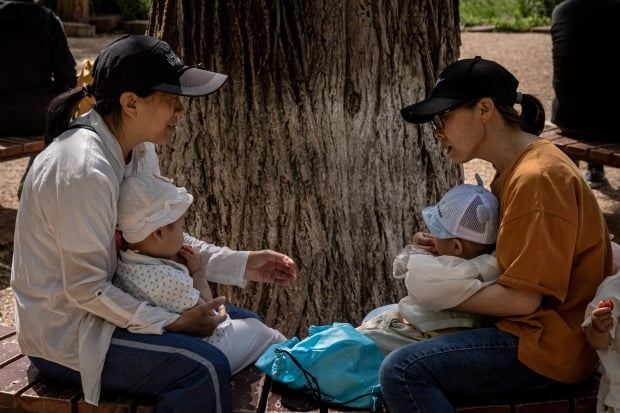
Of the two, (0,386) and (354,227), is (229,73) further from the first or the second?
(0,386)

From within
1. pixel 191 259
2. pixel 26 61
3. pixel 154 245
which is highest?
pixel 26 61

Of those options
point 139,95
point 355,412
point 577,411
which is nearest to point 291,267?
point 355,412

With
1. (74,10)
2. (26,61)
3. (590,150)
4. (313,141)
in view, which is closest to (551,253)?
(313,141)

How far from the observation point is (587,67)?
5.57 m

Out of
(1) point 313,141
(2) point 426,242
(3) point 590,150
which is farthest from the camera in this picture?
(3) point 590,150

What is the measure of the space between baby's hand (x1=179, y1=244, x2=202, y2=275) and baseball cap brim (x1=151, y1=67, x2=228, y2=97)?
56cm

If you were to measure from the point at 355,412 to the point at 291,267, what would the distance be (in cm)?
63

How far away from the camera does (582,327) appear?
2588 millimetres

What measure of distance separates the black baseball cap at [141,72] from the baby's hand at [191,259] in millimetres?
564

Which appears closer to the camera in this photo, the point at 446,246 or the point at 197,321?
the point at 197,321

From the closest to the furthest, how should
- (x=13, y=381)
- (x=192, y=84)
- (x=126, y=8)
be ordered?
(x=192, y=84) < (x=13, y=381) < (x=126, y=8)

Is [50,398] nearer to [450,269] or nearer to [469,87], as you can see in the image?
[450,269]

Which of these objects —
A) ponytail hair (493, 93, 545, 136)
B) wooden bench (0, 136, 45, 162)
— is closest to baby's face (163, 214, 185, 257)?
ponytail hair (493, 93, 545, 136)

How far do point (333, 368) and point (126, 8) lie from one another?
12500 mm
